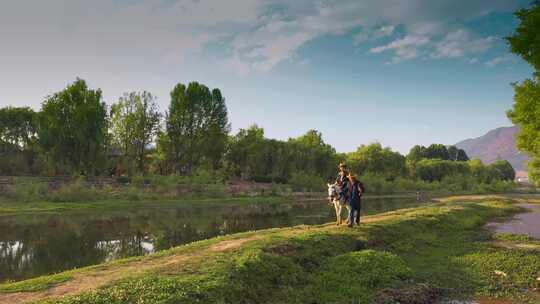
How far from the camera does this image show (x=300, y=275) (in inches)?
565

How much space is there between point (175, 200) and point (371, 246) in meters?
43.8

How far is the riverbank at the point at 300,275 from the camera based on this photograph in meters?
11.2

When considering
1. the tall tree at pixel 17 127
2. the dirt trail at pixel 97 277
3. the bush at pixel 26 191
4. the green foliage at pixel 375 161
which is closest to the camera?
the dirt trail at pixel 97 277

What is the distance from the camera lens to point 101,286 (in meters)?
11.3

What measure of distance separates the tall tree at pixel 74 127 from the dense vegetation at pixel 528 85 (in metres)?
59.6

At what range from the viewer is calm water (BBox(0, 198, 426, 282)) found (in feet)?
70.9

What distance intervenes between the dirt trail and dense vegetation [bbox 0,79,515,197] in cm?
5088

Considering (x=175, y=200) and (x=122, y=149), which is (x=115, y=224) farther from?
(x=122, y=149)

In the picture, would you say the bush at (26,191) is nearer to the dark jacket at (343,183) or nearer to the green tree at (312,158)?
the dark jacket at (343,183)

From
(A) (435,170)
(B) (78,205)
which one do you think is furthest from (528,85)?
(A) (435,170)

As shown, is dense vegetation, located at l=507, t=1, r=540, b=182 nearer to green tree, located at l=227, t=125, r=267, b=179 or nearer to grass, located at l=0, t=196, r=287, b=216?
grass, located at l=0, t=196, r=287, b=216

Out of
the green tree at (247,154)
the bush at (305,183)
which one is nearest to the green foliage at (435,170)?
the bush at (305,183)

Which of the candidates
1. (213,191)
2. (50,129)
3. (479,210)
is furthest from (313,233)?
(50,129)

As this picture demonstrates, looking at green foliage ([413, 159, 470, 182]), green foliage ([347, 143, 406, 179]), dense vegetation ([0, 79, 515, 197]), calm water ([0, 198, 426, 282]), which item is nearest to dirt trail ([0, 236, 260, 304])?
calm water ([0, 198, 426, 282])
